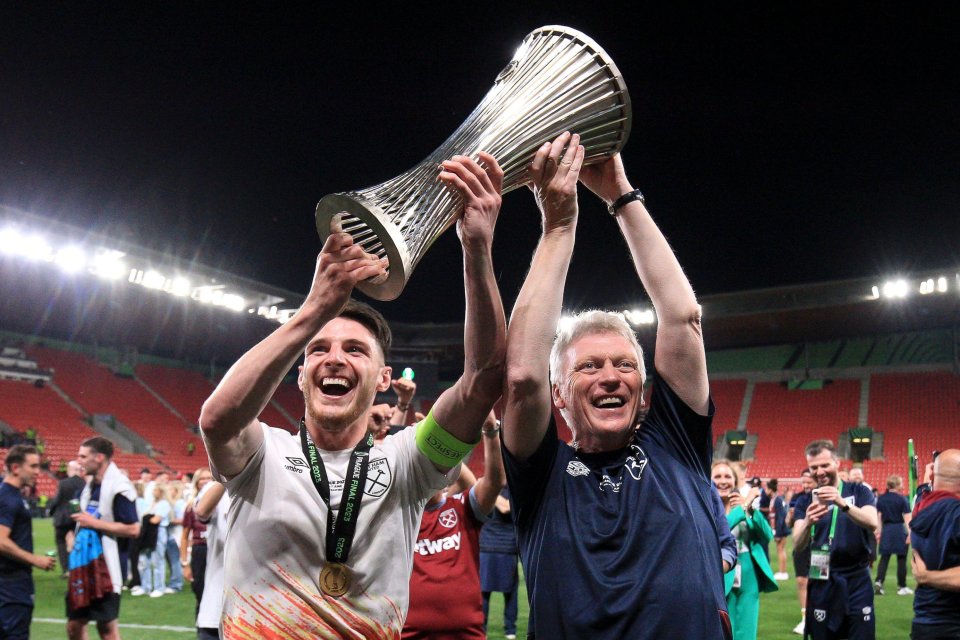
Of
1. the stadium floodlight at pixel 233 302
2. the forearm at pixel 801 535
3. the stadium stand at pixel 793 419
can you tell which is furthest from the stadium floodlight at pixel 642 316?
the forearm at pixel 801 535

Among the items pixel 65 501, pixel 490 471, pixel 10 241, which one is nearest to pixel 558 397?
pixel 490 471

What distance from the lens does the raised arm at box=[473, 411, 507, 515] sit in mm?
4050

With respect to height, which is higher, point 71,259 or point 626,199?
point 71,259

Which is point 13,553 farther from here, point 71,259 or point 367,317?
point 71,259

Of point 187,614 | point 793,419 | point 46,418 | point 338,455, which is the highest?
point 793,419

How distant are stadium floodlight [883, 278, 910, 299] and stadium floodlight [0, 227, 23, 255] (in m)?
30.5

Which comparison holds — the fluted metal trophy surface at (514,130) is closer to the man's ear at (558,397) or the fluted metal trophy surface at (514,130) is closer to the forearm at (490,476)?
the man's ear at (558,397)

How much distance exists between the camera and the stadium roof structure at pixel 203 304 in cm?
2599

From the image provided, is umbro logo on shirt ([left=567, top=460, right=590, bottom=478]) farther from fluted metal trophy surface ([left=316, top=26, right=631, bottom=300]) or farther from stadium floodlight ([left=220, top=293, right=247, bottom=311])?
stadium floodlight ([left=220, top=293, right=247, bottom=311])

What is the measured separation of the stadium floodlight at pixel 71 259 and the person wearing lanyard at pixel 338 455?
88.1ft

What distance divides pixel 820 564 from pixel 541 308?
606 centimetres

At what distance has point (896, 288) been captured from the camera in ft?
95.3

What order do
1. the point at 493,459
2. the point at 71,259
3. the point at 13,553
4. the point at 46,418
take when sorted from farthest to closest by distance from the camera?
the point at 46,418, the point at 71,259, the point at 13,553, the point at 493,459

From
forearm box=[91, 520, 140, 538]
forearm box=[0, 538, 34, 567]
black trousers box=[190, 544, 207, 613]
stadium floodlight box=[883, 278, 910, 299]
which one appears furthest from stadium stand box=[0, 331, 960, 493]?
forearm box=[0, 538, 34, 567]
